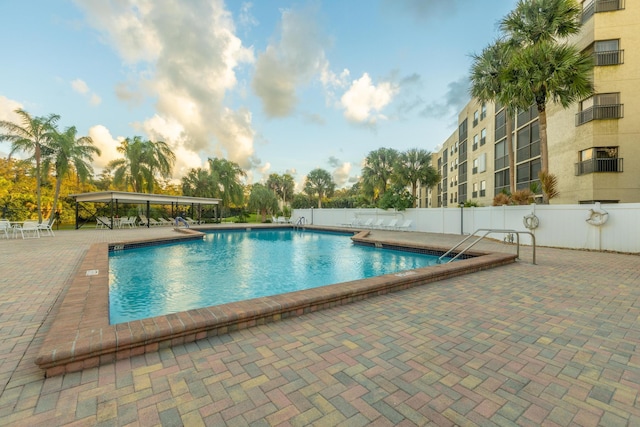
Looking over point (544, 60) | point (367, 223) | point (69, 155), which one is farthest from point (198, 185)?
point (544, 60)

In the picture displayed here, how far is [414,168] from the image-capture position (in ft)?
81.3

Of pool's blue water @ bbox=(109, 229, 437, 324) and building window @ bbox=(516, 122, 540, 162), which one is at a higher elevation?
building window @ bbox=(516, 122, 540, 162)

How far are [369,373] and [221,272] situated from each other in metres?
6.47

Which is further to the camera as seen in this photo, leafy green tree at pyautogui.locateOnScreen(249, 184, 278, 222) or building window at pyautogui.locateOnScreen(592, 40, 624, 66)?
leafy green tree at pyautogui.locateOnScreen(249, 184, 278, 222)

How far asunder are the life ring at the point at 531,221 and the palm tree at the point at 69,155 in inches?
1053

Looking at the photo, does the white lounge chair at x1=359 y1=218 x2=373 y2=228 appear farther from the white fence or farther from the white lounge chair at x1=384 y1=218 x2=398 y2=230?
the white fence

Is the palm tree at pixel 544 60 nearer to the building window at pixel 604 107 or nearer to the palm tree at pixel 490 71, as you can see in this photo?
the palm tree at pixel 490 71

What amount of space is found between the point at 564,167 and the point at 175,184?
41.3 meters

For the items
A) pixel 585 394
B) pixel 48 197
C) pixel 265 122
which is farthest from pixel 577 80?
pixel 48 197

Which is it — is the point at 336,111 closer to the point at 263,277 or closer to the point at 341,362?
the point at 263,277

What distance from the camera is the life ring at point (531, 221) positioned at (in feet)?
33.7

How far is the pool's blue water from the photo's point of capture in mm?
5496

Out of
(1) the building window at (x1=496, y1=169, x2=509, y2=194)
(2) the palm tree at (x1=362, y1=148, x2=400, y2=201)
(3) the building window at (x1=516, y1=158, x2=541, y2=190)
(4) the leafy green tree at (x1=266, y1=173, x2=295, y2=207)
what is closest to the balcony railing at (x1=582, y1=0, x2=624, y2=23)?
(3) the building window at (x1=516, y1=158, x2=541, y2=190)

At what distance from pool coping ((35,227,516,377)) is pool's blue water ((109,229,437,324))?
3.88 feet
